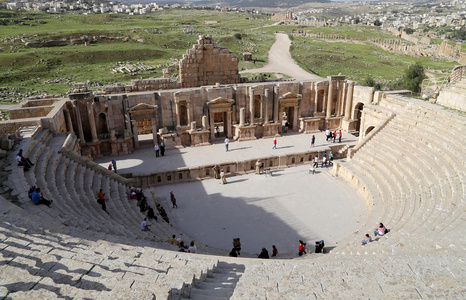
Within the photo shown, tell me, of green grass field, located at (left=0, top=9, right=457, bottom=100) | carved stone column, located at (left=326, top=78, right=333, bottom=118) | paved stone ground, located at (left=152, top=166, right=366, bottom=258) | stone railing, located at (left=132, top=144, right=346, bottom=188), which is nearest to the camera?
paved stone ground, located at (left=152, top=166, right=366, bottom=258)

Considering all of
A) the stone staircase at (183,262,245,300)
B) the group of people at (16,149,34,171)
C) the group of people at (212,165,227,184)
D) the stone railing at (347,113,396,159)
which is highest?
the group of people at (16,149,34,171)

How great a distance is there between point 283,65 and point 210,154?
36.7 m

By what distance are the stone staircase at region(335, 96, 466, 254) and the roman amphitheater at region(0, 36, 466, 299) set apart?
8cm

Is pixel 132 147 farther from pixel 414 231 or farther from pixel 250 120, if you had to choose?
pixel 414 231

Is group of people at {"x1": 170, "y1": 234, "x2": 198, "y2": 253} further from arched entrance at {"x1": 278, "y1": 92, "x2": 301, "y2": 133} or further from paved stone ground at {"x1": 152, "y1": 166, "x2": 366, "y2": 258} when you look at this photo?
arched entrance at {"x1": 278, "y1": 92, "x2": 301, "y2": 133}

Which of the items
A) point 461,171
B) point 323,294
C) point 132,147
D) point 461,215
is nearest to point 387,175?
point 461,171

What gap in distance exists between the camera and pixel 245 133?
25156mm

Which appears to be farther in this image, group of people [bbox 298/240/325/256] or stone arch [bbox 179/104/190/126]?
stone arch [bbox 179/104/190/126]

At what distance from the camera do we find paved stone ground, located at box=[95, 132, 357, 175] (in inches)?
821

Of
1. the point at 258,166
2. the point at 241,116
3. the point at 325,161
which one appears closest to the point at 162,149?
the point at 241,116

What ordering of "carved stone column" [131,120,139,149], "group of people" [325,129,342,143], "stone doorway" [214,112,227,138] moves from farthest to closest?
"stone doorway" [214,112,227,138], "group of people" [325,129,342,143], "carved stone column" [131,120,139,149]

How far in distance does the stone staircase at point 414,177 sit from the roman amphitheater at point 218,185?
0.08m

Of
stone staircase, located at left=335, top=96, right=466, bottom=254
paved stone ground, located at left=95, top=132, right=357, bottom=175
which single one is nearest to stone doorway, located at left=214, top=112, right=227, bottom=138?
paved stone ground, located at left=95, top=132, right=357, bottom=175

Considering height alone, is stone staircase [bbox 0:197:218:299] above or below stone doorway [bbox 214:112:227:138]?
above
